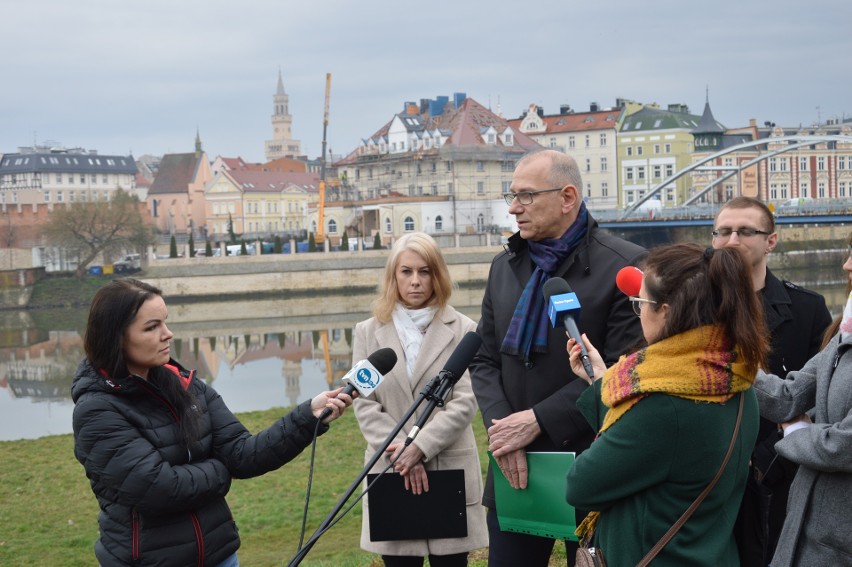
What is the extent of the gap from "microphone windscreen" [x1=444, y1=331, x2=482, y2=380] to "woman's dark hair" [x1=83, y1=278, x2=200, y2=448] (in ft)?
2.38

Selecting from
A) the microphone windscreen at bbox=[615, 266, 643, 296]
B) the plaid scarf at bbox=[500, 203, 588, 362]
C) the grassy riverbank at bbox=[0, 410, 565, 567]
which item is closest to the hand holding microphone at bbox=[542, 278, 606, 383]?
the microphone windscreen at bbox=[615, 266, 643, 296]

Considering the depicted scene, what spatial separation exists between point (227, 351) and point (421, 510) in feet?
72.5

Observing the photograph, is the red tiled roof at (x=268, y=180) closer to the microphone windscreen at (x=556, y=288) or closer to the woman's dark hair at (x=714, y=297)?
the microphone windscreen at (x=556, y=288)

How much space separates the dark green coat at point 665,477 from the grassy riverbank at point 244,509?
6.95 feet

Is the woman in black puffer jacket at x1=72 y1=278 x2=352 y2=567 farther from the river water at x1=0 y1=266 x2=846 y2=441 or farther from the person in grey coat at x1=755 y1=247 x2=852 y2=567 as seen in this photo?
the river water at x1=0 y1=266 x2=846 y2=441

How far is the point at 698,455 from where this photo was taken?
6.18ft

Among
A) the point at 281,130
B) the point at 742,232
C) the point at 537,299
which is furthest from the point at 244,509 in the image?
the point at 281,130

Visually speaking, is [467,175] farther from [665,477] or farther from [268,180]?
[665,477]

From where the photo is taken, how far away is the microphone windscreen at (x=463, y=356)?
235cm

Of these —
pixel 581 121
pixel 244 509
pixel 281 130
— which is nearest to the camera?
pixel 244 509

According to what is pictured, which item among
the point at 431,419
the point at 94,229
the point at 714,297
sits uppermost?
the point at 94,229

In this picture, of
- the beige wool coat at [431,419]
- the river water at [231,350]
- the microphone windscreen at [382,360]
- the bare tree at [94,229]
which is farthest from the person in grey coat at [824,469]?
the bare tree at [94,229]

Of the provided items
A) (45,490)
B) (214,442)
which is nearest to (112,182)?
(45,490)

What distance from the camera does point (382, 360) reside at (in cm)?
246
